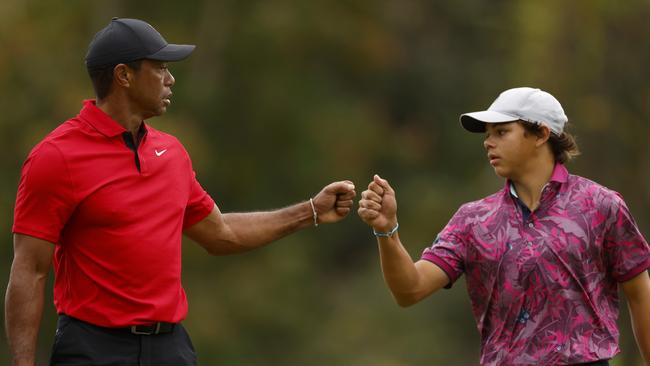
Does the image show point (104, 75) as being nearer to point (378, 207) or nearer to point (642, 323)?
point (378, 207)

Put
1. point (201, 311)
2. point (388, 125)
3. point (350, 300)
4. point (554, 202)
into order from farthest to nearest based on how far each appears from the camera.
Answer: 1. point (388, 125)
2. point (350, 300)
3. point (201, 311)
4. point (554, 202)

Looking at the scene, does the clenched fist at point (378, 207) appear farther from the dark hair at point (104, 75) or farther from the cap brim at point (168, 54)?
the dark hair at point (104, 75)

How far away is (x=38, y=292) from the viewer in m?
6.19

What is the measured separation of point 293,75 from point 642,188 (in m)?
8.78

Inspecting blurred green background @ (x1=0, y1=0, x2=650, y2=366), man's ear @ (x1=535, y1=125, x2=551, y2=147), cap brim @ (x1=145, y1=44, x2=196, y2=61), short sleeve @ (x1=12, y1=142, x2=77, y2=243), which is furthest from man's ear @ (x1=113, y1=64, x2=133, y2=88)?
blurred green background @ (x1=0, y1=0, x2=650, y2=366)

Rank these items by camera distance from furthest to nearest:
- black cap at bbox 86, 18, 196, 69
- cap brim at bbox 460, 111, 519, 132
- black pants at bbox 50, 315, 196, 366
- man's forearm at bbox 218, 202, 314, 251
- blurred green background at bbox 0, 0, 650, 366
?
blurred green background at bbox 0, 0, 650, 366, man's forearm at bbox 218, 202, 314, 251, cap brim at bbox 460, 111, 519, 132, black cap at bbox 86, 18, 196, 69, black pants at bbox 50, 315, 196, 366

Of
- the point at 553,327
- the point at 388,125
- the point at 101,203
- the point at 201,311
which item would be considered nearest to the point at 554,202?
the point at 553,327

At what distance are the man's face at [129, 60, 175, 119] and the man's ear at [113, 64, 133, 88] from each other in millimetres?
18

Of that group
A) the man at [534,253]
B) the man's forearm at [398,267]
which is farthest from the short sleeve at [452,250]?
the man's forearm at [398,267]

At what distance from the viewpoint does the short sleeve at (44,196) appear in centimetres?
614

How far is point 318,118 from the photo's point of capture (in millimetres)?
25469

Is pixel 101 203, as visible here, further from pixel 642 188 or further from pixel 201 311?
pixel 201 311

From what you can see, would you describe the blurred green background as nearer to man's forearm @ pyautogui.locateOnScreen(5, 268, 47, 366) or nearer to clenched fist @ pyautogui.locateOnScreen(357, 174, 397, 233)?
clenched fist @ pyautogui.locateOnScreen(357, 174, 397, 233)

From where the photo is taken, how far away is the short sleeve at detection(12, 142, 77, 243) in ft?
20.2
